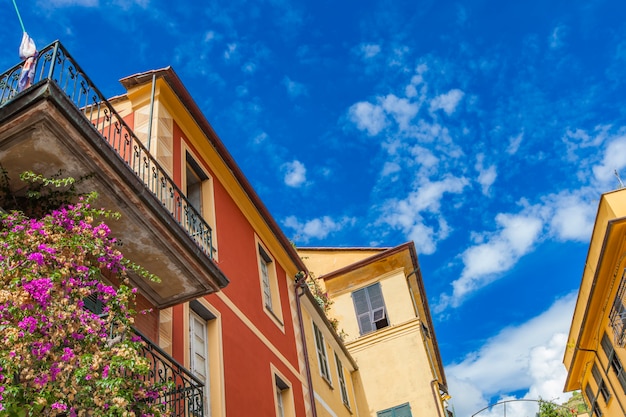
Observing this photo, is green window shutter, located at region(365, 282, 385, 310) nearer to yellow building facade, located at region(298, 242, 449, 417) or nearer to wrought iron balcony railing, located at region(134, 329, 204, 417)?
yellow building facade, located at region(298, 242, 449, 417)

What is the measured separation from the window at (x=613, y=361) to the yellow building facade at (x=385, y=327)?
6.25 metres

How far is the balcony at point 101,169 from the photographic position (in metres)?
5.68

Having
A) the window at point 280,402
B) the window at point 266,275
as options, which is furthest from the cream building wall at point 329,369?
the window at point 266,275

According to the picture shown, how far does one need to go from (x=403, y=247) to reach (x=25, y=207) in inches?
678

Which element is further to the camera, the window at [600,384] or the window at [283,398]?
the window at [600,384]

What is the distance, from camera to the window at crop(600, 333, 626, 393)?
2002 centimetres

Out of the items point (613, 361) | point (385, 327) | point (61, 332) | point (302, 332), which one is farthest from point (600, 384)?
point (61, 332)

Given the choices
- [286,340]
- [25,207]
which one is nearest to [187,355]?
[25,207]

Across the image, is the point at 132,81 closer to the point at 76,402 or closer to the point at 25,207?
the point at 25,207

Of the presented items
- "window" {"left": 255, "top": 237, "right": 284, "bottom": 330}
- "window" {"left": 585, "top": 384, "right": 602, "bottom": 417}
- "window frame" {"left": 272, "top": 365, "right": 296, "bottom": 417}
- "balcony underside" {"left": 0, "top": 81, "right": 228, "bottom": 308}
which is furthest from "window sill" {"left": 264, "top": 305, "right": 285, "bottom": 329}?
"window" {"left": 585, "top": 384, "right": 602, "bottom": 417}

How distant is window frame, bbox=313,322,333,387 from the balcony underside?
8.36 m

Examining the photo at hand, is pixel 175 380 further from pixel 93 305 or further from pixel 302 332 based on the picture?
pixel 302 332

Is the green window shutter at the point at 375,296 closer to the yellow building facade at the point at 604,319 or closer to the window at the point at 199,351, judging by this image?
the yellow building facade at the point at 604,319

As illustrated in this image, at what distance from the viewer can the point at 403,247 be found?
22.3 m
